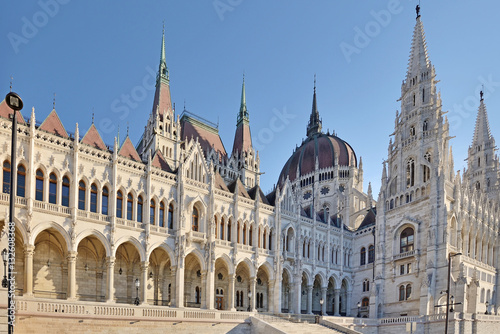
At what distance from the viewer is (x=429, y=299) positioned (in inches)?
1561

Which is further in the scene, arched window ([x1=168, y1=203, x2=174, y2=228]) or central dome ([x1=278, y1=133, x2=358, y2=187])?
central dome ([x1=278, y1=133, x2=358, y2=187])

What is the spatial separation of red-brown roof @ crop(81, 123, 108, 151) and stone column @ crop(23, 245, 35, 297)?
8617mm

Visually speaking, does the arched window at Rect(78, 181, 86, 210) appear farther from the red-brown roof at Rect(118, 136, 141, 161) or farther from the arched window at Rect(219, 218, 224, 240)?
the arched window at Rect(219, 218, 224, 240)

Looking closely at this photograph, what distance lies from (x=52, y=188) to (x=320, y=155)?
47.7 m

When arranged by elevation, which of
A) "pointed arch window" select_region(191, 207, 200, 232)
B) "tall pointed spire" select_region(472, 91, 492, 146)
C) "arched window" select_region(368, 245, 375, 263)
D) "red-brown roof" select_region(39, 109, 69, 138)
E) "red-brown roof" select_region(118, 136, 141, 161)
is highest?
"tall pointed spire" select_region(472, 91, 492, 146)

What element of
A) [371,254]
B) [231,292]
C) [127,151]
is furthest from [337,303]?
[127,151]

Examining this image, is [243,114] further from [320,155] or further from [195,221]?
[195,221]

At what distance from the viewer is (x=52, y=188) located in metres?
29.5

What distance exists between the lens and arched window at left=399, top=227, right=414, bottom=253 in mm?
44406

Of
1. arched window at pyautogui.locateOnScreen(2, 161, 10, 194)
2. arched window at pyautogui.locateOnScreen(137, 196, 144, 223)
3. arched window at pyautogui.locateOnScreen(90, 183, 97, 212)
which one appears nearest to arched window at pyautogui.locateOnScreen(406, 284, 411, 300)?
arched window at pyautogui.locateOnScreen(137, 196, 144, 223)

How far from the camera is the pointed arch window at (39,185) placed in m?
28.7

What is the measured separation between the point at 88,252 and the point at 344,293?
96.2 ft

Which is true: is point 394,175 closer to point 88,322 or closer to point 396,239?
point 396,239

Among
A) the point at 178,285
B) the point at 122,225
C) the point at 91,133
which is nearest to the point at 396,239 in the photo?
the point at 178,285
